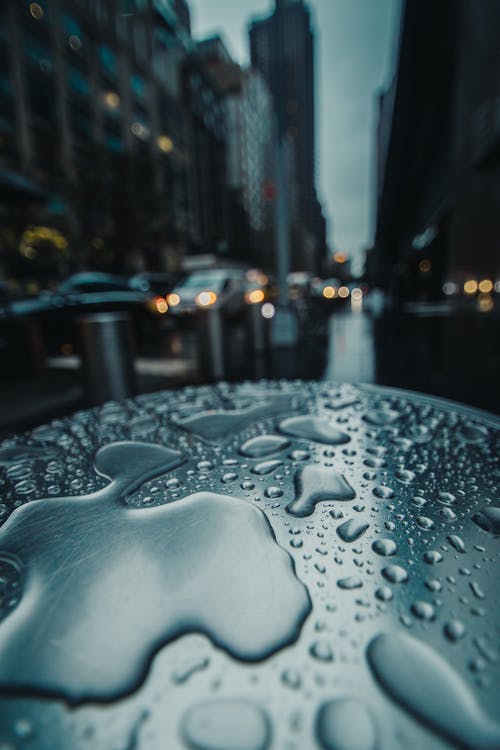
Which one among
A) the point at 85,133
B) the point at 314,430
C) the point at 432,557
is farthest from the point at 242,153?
the point at 432,557

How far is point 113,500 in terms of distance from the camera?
0.94 meters

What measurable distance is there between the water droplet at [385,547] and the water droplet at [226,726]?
1.23 ft

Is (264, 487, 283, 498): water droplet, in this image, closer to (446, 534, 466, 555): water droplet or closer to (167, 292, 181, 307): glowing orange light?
(446, 534, 466, 555): water droplet

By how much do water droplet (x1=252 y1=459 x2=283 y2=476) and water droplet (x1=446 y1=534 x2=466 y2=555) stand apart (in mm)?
483

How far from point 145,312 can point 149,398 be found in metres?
7.98

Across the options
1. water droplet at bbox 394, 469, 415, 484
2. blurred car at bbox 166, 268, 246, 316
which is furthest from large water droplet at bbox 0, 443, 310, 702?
blurred car at bbox 166, 268, 246, 316

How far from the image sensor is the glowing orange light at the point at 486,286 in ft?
21.7

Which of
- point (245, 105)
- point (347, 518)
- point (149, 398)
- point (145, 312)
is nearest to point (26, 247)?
point (145, 312)

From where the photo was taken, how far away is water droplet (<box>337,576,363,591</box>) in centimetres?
66

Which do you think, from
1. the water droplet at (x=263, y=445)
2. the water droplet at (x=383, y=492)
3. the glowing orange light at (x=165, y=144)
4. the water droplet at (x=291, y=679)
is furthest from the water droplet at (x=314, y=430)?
the glowing orange light at (x=165, y=144)

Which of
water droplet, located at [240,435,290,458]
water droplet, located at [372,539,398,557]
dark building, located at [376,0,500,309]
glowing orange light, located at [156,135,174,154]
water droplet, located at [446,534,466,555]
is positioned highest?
glowing orange light, located at [156,135,174,154]

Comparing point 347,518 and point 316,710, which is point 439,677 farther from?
point 347,518

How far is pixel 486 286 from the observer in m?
6.81

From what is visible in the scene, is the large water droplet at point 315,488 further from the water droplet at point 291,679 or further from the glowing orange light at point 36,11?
the glowing orange light at point 36,11
